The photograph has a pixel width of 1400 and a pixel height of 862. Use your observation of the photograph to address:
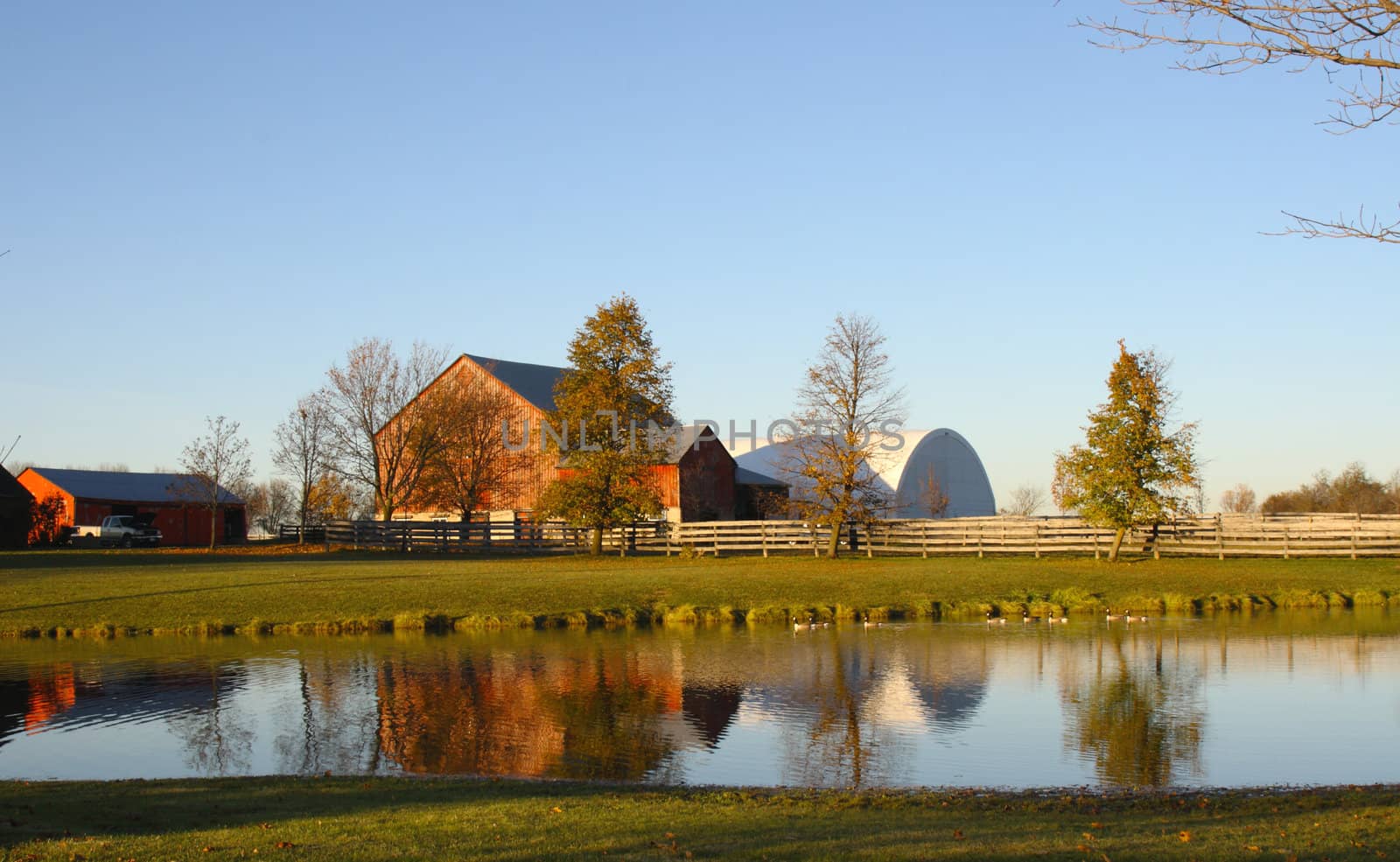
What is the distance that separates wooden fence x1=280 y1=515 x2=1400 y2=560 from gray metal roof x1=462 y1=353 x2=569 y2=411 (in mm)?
10043

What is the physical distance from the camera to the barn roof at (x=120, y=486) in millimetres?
64438

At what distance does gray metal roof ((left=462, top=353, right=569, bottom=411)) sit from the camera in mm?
61188

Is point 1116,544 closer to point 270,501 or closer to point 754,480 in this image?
point 754,480

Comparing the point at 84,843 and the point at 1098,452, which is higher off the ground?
the point at 1098,452

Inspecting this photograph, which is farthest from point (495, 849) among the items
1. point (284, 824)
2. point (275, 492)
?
point (275, 492)

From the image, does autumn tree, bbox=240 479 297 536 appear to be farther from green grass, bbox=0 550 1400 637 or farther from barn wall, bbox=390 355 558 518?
A: green grass, bbox=0 550 1400 637

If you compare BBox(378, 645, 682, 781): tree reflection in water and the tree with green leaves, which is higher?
the tree with green leaves

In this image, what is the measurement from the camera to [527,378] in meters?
64.0

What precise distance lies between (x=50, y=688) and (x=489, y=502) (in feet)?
141

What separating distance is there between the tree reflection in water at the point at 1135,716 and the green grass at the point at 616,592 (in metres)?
9.18

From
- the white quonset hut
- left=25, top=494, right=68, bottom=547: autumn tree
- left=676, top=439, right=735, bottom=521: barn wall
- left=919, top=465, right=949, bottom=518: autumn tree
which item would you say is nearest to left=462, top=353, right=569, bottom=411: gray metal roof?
left=676, top=439, right=735, bottom=521: barn wall

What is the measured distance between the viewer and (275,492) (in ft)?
412

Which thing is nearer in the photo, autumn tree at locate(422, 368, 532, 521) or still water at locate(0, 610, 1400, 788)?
still water at locate(0, 610, 1400, 788)

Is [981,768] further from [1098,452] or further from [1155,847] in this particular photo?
[1098,452]
